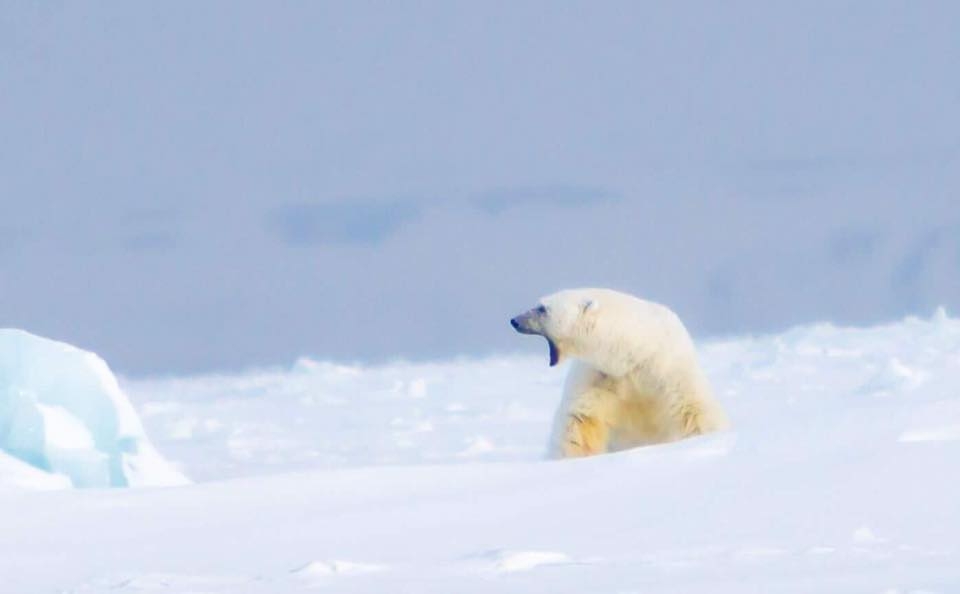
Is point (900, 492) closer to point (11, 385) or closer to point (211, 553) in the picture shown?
point (211, 553)

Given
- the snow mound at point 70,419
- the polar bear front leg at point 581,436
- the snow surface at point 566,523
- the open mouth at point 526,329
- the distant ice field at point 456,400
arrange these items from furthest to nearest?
the distant ice field at point 456,400 → the snow mound at point 70,419 → the open mouth at point 526,329 → the polar bear front leg at point 581,436 → the snow surface at point 566,523

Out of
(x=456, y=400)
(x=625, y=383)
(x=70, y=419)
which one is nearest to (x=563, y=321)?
(x=625, y=383)

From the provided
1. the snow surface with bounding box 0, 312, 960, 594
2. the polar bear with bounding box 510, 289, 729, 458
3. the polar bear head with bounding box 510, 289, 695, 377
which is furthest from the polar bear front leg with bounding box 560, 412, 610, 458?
the snow surface with bounding box 0, 312, 960, 594

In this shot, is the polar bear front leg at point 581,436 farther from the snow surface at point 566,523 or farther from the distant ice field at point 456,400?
the distant ice field at point 456,400

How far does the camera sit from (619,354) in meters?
6.80

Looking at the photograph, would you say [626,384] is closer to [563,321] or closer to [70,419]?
[563,321]

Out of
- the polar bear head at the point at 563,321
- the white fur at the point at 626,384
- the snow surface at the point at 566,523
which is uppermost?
the polar bear head at the point at 563,321

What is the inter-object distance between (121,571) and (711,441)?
185 centimetres

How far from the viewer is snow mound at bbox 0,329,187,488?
9.17 m

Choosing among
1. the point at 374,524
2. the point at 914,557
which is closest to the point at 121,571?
the point at 374,524

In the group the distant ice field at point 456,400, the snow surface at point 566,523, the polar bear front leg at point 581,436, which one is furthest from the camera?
the distant ice field at point 456,400

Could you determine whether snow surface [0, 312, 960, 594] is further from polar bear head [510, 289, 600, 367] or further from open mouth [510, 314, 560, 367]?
open mouth [510, 314, 560, 367]

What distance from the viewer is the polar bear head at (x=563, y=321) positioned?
6863mm

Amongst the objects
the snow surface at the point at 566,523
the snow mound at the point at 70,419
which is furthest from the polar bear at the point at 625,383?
the snow mound at the point at 70,419
